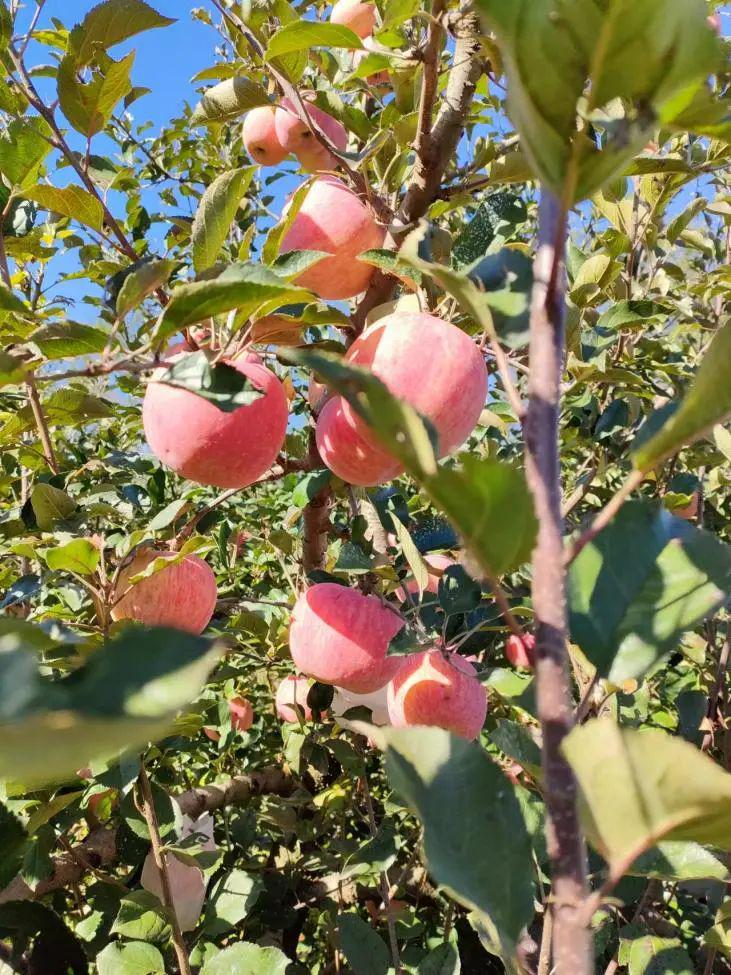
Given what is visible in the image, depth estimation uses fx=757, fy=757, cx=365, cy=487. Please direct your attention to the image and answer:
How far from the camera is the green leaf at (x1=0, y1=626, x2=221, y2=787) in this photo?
0.21 m

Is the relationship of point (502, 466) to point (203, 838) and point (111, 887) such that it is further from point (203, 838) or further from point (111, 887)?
point (111, 887)

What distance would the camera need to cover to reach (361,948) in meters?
1.19

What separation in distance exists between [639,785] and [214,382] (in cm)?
41

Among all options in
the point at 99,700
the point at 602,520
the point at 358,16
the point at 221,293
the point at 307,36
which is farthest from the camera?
the point at 358,16

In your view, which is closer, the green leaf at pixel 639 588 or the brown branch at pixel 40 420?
the green leaf at pixel 639 588

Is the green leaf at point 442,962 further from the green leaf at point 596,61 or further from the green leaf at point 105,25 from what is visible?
the green leaf at point 105,25

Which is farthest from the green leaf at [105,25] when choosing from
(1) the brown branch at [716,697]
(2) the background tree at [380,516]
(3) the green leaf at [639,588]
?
(1) the brown branch at [716,697]

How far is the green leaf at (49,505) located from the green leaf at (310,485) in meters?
0.32

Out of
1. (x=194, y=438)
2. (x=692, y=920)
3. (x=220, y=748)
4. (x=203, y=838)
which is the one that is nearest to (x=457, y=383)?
(x=194, y=438)

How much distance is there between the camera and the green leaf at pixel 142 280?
499mm

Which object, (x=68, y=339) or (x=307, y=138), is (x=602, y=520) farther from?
(x=307, y=138)

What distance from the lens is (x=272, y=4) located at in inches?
37.2

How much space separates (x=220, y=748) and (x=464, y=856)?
1.40m

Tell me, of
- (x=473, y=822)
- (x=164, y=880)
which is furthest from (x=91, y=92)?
A: (x=164, y=880)
